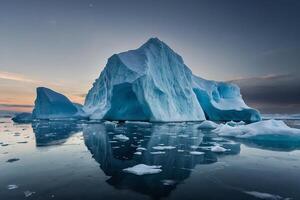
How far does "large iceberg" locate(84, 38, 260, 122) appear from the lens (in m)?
27.0

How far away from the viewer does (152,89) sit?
2762cm

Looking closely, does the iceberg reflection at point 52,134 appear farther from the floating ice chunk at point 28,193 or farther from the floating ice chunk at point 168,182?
the floating ice chunk at point 168,182

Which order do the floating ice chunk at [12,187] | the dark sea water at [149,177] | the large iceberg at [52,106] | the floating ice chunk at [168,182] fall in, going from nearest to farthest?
the dark sea water at [149,177], the floating ice chunk at [12,187], the floating ice chunk at [168,182], the large iceberg at [52,106]

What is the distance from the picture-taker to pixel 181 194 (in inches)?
154

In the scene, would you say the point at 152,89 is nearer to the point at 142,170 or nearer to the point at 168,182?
the point at 142,170

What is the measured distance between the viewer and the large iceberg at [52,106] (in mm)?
35656

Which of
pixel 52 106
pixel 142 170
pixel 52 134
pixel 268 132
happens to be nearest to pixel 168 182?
pixel 142 170

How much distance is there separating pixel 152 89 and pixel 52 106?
18.0 metres

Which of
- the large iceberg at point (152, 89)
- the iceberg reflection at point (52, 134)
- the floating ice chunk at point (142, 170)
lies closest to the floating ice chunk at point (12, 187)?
the floating ice chunk at point (142, 170)

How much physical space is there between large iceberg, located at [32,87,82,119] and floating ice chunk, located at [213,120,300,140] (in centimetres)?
2886

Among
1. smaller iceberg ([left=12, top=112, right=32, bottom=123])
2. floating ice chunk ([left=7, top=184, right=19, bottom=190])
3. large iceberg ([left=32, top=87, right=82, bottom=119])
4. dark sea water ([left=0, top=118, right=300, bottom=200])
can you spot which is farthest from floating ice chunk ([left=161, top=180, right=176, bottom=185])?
smaller iceberg ([left=12, top=112, right=32, bottom=123])

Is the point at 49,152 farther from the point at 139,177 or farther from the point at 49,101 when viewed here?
the point at 49,101

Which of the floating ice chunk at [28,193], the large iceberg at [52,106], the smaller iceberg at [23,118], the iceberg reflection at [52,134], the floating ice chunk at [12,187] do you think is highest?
the large iceberg at [52,106]

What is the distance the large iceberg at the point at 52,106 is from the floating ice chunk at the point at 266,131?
94.7ft
